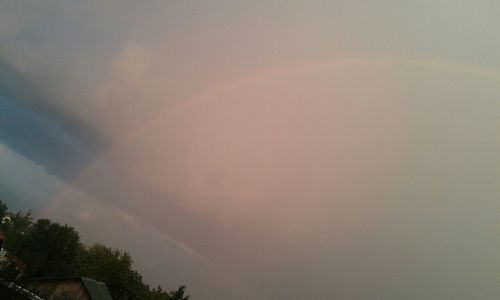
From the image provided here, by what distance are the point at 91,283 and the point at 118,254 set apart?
105 feet

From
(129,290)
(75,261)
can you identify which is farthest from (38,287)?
(75,261)

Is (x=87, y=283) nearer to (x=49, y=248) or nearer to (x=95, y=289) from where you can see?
(x=95, y=289)

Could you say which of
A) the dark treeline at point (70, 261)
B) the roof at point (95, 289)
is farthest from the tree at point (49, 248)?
the roof at point (95, 289)

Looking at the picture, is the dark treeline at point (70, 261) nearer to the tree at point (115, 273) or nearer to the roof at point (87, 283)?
the tree at point (115, 273)

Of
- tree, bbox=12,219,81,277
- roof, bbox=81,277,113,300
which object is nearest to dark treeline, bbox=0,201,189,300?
tree, bbox=12,219,81,277

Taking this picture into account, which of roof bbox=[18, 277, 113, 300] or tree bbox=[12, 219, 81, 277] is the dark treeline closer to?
tree bbox=[12, 219, 81, 277]

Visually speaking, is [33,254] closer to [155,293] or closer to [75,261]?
[75,261]

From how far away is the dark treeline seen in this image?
8578 centimetres

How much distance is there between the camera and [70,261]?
297 ft

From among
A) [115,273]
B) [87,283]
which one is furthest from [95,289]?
[115,273]

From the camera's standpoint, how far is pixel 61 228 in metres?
90.6

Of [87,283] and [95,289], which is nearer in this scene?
[87,283]

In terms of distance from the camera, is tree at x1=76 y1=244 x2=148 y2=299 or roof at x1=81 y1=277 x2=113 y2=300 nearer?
roof at x1=81 y1=277 x2=113 y2=300

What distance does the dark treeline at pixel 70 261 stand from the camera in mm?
85775
